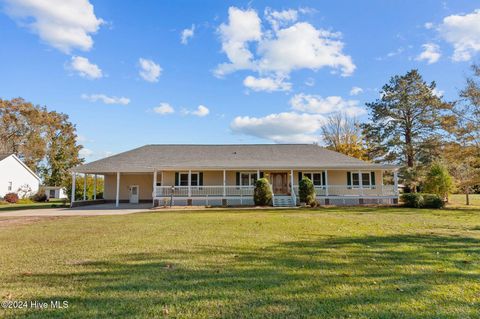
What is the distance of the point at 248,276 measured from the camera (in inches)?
172

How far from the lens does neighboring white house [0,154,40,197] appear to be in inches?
1322

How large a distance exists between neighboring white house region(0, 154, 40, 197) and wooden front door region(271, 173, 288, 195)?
31523 mm

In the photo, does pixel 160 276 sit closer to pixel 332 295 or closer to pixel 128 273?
pixel 128 273

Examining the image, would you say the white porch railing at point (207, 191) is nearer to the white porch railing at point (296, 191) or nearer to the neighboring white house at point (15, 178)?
the white porch railing at point (296, 191)

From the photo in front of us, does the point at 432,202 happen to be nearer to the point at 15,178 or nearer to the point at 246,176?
the point at 246,176

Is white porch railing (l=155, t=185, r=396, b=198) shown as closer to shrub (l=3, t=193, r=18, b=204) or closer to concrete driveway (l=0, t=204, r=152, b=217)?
concrete driveway (l=0, t=204, r=152, b=217)

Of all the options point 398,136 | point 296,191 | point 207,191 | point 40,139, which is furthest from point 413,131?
point 40,139

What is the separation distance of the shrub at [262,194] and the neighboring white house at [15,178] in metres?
31.2

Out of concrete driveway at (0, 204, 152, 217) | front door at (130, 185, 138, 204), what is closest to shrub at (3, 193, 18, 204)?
concrete driveway at (0, 204, 152, 217)

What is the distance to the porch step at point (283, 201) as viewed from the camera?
20.3 m

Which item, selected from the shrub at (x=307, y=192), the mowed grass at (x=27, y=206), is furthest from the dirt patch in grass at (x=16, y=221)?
the shrub at (x=307, y=192)

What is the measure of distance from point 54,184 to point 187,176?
124 feet

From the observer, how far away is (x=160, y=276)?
4.42 meters

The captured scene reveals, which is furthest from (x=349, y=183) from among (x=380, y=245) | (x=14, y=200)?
(x=14, y=200)
